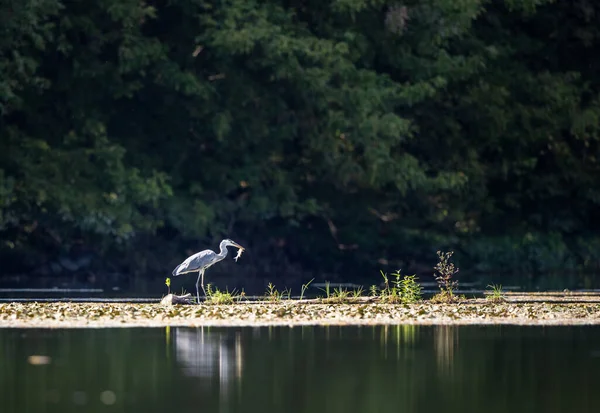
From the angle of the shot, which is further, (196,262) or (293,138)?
(293,138)

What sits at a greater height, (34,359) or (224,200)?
(224,200)

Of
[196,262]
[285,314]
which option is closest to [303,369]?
[285,314]

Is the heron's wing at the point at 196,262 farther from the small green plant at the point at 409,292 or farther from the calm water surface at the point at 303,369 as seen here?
the calm water surface at the point at 303,369

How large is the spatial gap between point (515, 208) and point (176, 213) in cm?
1090

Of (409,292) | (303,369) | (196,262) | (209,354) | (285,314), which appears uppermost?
(196,262)

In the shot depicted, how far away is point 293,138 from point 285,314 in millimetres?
20715

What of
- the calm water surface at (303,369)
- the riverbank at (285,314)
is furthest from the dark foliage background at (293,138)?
the calm water surface at (303,369)

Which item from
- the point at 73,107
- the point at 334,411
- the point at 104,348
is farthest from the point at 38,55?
the point at 334,411

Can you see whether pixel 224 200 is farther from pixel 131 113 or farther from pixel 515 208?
pixel 515 208

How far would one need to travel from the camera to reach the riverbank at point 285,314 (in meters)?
20.6

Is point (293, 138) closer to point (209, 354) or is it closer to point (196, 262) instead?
point (196, 262)

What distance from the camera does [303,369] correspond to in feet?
51.7

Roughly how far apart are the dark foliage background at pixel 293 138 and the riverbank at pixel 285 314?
43.4 feet

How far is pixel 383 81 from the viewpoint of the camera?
42469mm
